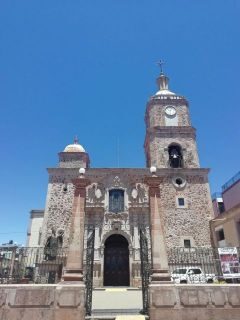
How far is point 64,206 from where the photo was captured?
19.8m

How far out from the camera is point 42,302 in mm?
6836

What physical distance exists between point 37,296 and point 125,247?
1248cm

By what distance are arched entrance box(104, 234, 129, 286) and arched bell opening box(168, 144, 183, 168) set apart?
26.4 ft

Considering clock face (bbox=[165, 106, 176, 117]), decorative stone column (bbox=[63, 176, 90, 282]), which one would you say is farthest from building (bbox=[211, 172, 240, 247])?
decorative stone column (bbox=[63, 176, 90, 282])

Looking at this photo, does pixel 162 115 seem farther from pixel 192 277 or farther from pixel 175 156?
pixel 192 277

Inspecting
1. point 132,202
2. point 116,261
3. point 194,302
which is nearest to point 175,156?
point 132,202

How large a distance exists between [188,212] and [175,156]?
5060mm

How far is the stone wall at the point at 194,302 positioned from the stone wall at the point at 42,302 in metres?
2.15

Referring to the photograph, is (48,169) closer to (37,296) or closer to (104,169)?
(104,169)

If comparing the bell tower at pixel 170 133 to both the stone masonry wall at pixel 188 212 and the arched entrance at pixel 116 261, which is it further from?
the arched entrance at pixel 116 261

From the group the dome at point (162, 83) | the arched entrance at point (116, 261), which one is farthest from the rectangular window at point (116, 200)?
the dome at point (162, 83)

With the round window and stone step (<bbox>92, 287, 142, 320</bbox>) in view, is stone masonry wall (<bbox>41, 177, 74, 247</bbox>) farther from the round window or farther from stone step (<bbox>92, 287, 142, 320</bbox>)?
the round window

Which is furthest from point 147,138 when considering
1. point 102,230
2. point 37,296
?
point 37,296

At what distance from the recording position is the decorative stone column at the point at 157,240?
7332mm
